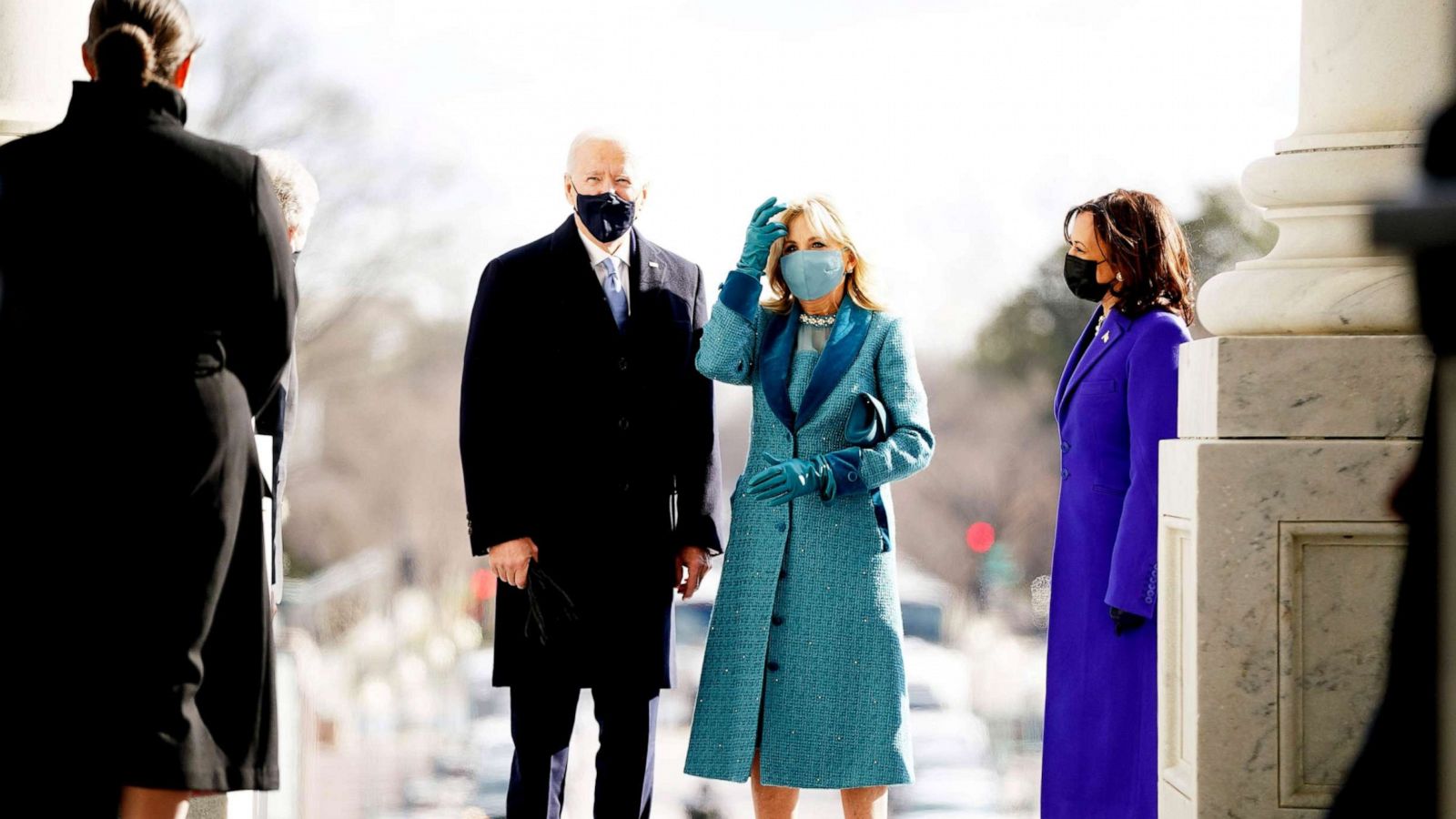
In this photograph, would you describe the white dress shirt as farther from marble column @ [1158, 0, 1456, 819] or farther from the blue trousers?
marble column @ [1158, 0, 1456, 819]

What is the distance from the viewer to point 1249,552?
2.98 m

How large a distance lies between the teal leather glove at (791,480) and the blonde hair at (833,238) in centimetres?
44

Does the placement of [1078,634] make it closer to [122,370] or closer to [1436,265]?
[122,370]

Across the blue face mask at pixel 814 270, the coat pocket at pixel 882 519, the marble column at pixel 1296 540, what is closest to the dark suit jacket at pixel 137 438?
the blue face mask at pixel 814 270

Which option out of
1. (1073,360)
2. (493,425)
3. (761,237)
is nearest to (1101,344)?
(1073,360)

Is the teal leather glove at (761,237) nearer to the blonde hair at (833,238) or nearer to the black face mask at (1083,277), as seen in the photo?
the blonde hair at (833,238)

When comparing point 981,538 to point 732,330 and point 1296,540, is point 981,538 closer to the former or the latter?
point 732,330

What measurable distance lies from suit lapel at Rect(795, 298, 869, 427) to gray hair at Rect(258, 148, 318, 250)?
124cm

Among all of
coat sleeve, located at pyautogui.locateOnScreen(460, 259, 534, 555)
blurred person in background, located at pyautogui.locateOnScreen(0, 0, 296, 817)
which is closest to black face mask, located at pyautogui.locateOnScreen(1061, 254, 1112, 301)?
coat sleeve, located at pyautogui.locateOnScreen(460, 259, 534, 555)

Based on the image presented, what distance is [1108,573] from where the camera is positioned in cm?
→ 347

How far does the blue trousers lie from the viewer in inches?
140

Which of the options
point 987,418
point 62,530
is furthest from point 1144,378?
point 987,418

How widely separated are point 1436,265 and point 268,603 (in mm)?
1999

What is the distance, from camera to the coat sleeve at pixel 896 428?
352 cm
